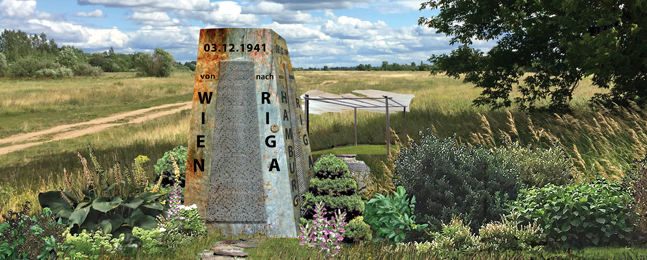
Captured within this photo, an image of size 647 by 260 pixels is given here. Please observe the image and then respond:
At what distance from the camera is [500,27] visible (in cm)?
1562

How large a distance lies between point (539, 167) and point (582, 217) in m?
1.99

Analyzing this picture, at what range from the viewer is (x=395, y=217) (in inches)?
219

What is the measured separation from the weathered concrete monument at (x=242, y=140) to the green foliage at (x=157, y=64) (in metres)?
84.7

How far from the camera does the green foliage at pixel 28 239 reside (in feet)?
14.8

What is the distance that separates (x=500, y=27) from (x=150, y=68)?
80155 mm

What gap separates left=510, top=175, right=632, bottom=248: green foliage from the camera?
17.3ft

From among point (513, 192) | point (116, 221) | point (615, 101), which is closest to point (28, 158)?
point (116, 221)

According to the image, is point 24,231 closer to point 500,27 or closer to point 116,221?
point 116,221

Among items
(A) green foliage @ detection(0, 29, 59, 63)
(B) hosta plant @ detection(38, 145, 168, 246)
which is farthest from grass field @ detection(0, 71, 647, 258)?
(A) green foliage @ detection(0, 29, 59, 63)

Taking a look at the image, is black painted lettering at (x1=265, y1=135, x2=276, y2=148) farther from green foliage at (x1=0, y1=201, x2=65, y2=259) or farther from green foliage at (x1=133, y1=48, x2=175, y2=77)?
green foliage at (x1=133, y1=48, x2=175, y2=77)

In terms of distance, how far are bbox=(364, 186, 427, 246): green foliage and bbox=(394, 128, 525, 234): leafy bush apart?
220mm

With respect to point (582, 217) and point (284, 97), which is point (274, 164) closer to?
point (284, 97)

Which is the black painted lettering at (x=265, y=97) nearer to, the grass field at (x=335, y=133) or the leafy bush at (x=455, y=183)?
the leafy bush at (x=455, y=183)

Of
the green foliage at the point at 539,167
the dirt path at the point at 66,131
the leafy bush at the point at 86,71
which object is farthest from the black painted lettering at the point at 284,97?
the leafy bush at the point at 86,71
